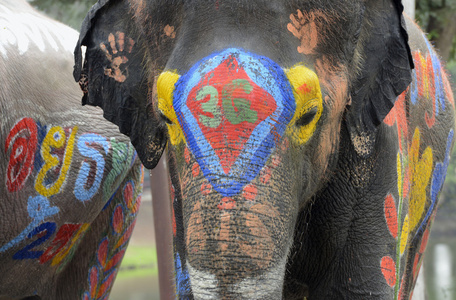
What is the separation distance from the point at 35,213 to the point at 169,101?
1.48 metres

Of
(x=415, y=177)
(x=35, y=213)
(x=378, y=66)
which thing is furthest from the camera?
(x=35, y=213)

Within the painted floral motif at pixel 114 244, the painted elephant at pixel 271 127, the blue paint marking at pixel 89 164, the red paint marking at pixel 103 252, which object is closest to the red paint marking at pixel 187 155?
the painted elephant at pixel 271 127

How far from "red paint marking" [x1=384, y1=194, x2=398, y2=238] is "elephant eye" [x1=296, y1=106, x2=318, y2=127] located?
1.91ft

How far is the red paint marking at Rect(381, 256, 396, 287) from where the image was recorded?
2.71 metres

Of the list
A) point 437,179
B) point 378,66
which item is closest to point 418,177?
point 437,179

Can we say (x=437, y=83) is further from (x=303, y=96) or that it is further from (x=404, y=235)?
(x=303, y=96)

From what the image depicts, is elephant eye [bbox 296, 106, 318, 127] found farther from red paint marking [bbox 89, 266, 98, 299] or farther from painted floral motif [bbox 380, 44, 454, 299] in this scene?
red paint marking [bbox 89, 266, 98, 299]

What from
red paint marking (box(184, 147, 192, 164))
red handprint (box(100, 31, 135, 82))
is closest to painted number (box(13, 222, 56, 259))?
red handprint (box(100, 31, 135, 82))

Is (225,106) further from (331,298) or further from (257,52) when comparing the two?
(331,298)

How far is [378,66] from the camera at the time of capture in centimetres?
256

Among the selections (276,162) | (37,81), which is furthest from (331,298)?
(37,81)

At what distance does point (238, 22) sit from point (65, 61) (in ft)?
5.89

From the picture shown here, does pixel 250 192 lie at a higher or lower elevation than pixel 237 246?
higher

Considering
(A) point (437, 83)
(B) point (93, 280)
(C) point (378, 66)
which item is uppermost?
(A) point (437, 83)
